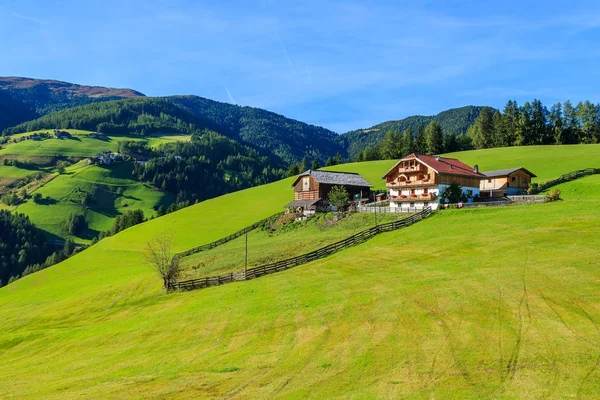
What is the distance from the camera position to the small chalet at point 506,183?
3292 inches

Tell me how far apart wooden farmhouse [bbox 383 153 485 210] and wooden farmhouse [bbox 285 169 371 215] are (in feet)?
39.8

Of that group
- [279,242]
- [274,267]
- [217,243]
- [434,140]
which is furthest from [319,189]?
[434,140]

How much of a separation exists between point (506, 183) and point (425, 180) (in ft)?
57.2

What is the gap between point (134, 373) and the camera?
25172 mm

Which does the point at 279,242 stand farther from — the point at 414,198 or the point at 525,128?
the point at 525,128

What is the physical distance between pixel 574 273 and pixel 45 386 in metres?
33.8

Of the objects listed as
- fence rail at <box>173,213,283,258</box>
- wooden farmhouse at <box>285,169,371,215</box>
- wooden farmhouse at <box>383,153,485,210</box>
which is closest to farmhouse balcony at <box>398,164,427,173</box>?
wooden farmhouse at <box>383,153,485,210</box>

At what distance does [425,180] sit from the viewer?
256 feet

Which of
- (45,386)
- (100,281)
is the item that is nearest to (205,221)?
(100,281)

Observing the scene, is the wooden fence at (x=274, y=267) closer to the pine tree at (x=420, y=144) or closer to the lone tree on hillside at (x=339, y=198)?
the lone tree on hillside at (x=339, y=198)

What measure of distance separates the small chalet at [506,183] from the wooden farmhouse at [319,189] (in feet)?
80.0

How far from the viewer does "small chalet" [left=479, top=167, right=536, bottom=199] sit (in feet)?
274

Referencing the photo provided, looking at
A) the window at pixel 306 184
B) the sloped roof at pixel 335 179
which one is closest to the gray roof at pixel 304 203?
the window at pixel 306 184

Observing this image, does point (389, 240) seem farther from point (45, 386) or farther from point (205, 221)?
point (205, 221)
